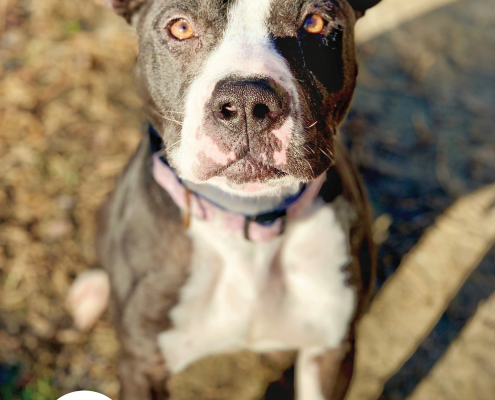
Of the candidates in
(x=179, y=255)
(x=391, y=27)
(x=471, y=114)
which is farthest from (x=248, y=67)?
(x=391, y=27)

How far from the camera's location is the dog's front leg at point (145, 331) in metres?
2.22

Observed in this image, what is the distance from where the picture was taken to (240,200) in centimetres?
206

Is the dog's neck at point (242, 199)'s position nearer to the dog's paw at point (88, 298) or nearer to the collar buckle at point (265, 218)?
the collar buckle at point (265, 218)

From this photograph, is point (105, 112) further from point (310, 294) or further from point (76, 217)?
point (310, 294)

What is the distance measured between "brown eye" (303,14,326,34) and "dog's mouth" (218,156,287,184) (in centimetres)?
55

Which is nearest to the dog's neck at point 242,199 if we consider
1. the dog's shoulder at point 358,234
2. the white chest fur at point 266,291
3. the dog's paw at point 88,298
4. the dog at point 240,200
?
the dog at point 240,200

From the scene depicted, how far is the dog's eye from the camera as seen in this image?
1.89m

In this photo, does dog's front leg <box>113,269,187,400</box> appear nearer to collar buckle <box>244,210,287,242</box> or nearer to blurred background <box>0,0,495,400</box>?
collar buckle <box>244,210,287,242</box>

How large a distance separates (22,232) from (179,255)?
5.58 ft

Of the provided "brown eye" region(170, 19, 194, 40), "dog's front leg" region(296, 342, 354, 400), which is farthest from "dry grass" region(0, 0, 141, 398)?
"brown eye" region(170, 19, 194, 40)

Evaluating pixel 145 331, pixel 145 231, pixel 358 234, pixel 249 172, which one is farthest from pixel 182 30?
pixel 145 331

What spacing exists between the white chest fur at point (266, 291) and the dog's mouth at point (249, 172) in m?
0.43

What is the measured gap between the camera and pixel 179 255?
7.18 feet

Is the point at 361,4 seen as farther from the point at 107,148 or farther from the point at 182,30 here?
the point at 107,148
